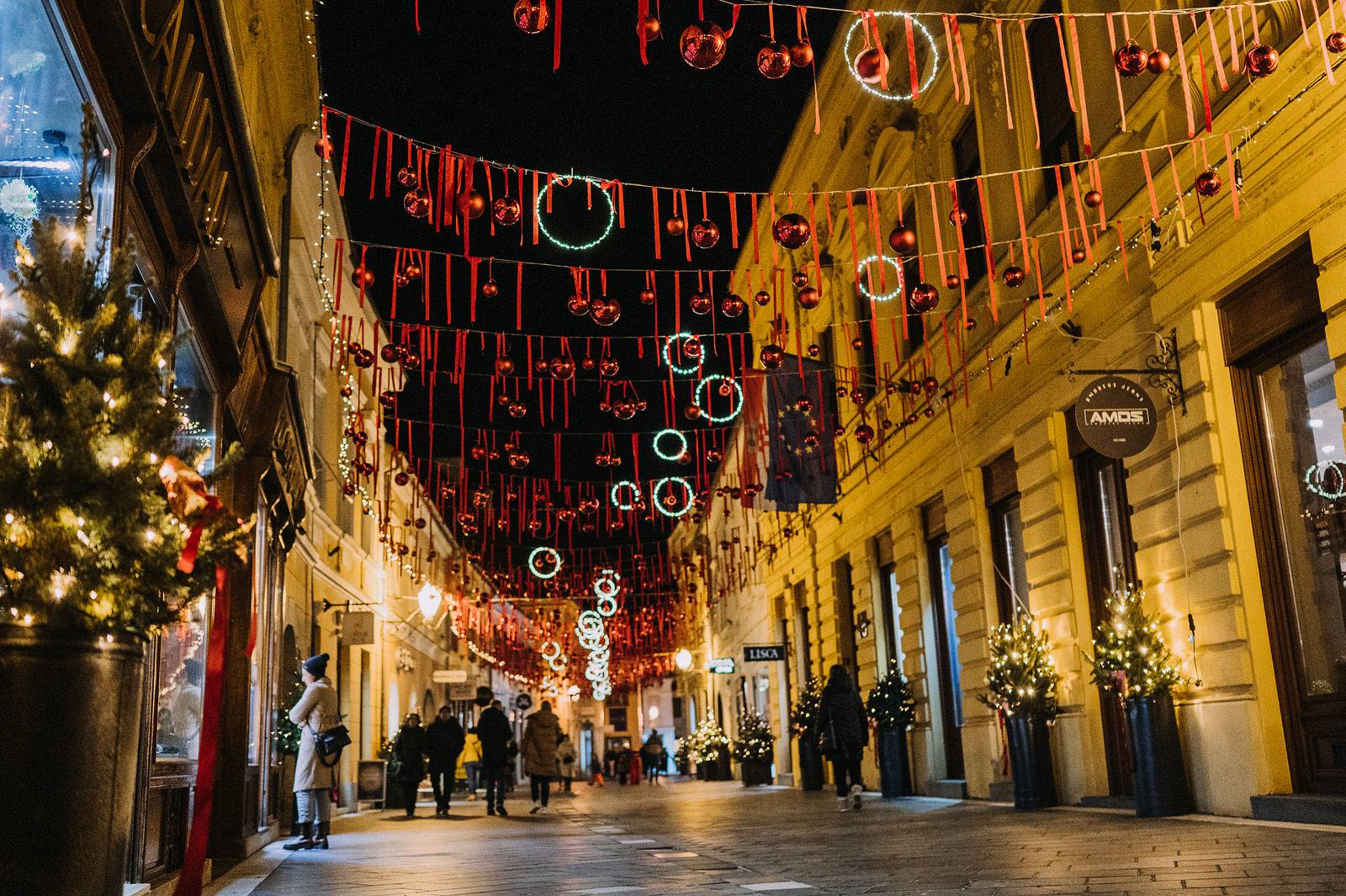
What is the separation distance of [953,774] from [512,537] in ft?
155

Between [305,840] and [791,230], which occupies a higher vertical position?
[791,230]

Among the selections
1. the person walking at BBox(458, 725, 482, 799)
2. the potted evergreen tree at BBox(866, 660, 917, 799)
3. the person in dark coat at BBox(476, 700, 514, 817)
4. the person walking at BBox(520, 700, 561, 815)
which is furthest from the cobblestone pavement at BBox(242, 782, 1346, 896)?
the person walking at BBox(458, 725, 482, 799)

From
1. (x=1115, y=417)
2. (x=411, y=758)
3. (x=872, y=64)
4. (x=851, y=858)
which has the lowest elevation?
(x=851, y=858)

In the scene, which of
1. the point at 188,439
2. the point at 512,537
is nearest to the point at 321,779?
the point at 188,439

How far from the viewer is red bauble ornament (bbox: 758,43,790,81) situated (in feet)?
25.7

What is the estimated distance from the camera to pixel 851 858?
931 cm

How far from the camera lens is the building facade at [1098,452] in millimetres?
10172

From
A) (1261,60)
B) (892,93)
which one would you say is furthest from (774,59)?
(892,93)

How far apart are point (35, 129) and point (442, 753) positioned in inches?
648

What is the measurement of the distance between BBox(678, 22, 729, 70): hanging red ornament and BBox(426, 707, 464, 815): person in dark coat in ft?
49.8

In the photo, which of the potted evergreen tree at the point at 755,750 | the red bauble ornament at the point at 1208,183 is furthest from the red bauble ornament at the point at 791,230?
the potted evergreen tree at the point at 755,750

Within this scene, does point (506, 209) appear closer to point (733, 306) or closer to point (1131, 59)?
point (733, 306)

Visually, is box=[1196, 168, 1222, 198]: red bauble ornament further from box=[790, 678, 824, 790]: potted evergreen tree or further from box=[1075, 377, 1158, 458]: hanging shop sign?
box=[790, 678, 824, 790]: potted evergreen tree

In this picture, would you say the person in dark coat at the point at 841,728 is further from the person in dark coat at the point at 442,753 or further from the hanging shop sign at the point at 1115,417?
the person in dark coat at the point at 442,753
